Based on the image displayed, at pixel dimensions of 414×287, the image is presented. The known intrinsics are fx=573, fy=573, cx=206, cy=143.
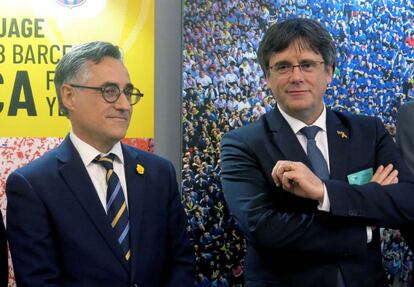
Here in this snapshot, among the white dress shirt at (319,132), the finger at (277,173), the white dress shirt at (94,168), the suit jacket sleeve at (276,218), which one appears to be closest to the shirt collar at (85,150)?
the white dress shirt at (94,168)

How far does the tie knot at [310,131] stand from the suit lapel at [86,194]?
948 millimetres

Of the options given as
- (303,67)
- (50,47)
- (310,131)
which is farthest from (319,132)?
(50,47)

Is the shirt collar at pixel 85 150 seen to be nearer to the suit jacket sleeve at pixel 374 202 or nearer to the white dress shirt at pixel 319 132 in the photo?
the white dress shirt at pixel 319 132

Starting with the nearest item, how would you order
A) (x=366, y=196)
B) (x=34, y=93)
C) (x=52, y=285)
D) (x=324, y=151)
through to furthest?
(x=52, y=285), (x=366, y=196), (x=324, y=151), (x=34, y=93)

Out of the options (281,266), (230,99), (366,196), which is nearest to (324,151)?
(366,196)

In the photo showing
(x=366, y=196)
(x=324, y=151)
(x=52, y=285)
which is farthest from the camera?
(x=324, y=151)

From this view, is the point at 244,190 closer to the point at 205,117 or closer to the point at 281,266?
the point at 281,266

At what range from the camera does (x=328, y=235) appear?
226cm

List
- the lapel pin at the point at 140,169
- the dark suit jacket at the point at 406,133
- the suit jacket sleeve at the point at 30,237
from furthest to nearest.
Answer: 1. the dark suit jacket at the point at 406,133
2. the lapel pin at the point at 140,169
3. the suit jacket sleeve at the point at 30,237

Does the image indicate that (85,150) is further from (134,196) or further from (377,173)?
(377,173)

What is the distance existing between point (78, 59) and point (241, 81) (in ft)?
3.34

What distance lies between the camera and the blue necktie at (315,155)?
2.46 meters

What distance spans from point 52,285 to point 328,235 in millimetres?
1077

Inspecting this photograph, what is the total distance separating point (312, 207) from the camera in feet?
7.89
